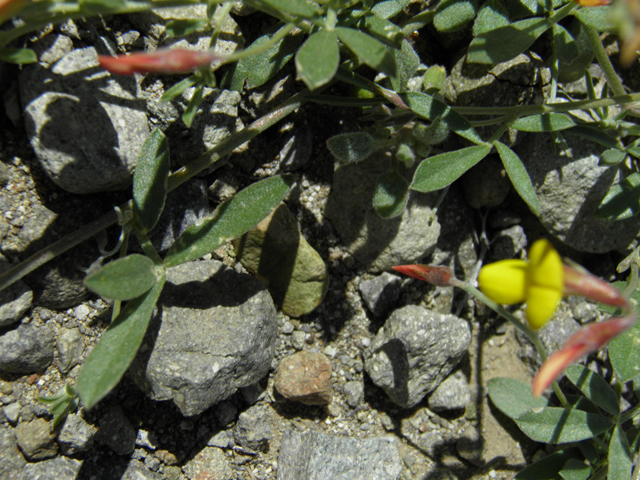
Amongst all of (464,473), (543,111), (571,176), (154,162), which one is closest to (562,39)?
(543,111)

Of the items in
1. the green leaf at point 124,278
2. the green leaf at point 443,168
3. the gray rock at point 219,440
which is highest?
the green leaf at point 443,168

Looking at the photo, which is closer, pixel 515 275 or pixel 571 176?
pixel 515 275

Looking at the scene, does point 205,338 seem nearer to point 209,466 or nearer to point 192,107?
point 209,466

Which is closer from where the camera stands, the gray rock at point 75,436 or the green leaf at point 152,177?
the green leaf at point 152,177

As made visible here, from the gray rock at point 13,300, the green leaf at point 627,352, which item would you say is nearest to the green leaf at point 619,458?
the green leaf at point 627,352

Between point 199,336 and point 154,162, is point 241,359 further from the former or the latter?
point 154,162

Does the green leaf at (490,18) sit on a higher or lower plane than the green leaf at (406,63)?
higher

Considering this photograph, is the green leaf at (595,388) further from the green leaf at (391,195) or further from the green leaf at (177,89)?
the green leaf at (177,89)
